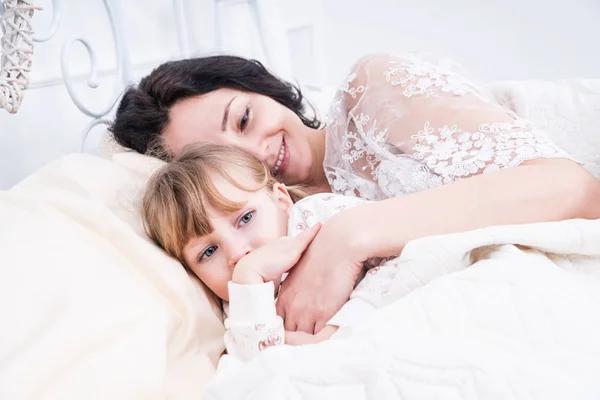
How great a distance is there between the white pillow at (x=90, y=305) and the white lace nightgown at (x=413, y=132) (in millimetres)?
500

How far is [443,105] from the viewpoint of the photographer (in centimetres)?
123

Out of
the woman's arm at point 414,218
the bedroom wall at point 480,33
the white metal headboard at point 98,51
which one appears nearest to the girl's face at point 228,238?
the woman's arm at point 414,218

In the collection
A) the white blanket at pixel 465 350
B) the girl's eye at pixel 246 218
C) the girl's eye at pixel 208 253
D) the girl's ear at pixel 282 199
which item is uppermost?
the white blanket at pixel 465 350

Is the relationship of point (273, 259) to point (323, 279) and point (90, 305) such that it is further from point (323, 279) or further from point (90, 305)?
point (90, 305)

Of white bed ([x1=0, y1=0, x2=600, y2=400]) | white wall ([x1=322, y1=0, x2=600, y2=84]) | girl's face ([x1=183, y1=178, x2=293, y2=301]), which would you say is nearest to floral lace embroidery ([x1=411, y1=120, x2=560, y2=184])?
white bed ([x1=0, y1=0, x2=600, y2=400])

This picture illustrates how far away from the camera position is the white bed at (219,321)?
23.6 inches

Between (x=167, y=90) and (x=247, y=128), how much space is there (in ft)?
0.75

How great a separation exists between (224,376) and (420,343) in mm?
218

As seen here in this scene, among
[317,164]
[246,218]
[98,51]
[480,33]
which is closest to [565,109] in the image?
[317,164]

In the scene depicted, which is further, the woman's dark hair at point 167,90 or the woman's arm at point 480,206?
the woman's dark hair at point 167,90

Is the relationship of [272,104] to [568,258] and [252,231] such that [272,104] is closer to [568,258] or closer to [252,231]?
[252,231]

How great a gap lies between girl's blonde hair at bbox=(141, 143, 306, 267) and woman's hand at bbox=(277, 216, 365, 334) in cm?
18

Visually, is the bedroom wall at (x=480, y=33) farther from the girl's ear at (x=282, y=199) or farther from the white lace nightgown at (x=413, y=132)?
the girl's ear at (x=282, y=199)

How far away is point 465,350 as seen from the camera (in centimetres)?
61
